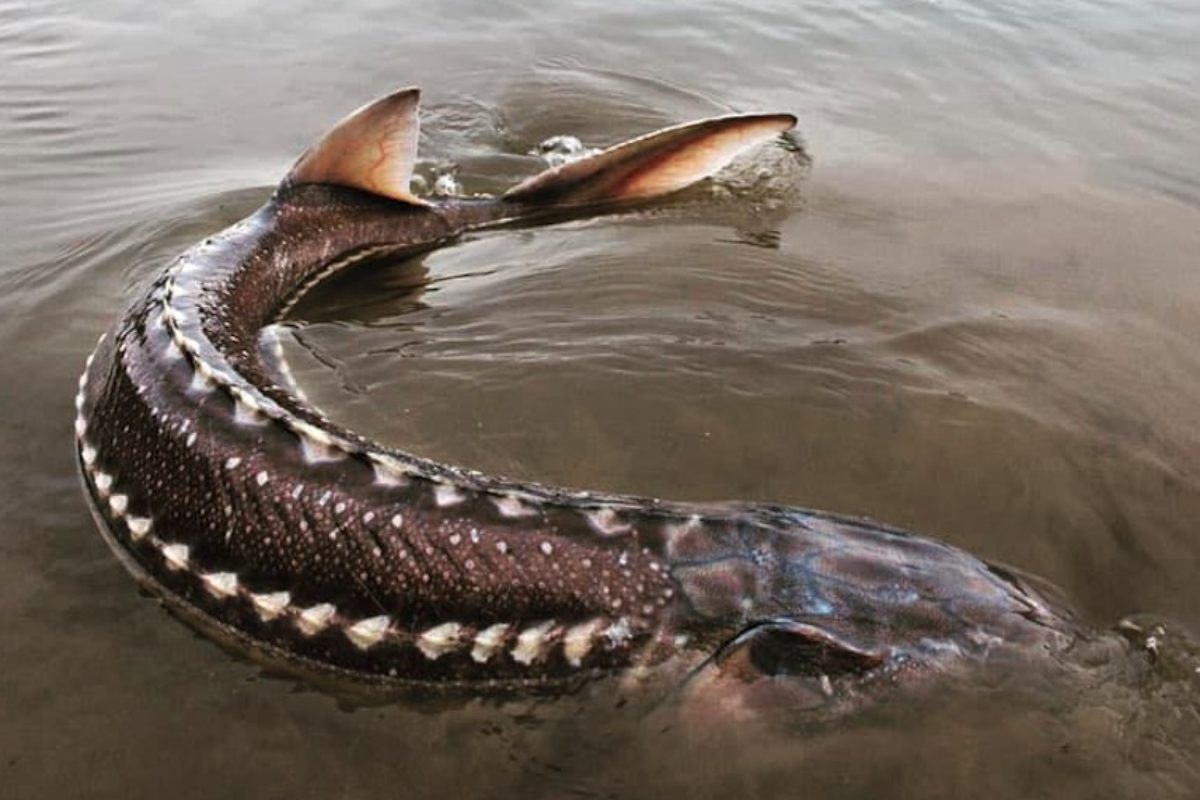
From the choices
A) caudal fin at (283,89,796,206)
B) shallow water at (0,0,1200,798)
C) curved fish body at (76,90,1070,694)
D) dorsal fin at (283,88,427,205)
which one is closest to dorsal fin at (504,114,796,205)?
caudal fin at (283,89,796,206)

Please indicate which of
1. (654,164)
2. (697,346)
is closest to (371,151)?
(654,164)

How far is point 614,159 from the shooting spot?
4.32 m

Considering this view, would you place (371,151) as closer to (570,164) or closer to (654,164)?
(570,164)

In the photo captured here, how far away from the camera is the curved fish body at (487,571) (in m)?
2.35

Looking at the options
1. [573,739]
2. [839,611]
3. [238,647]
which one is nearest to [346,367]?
[238,647]

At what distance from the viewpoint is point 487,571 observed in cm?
237

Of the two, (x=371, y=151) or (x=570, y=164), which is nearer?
(x=371, y=151)

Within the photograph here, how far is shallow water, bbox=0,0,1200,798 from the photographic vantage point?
2305 millimetres

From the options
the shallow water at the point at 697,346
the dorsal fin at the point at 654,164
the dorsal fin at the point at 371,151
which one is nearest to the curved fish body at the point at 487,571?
the shallow water at the point at 697,346

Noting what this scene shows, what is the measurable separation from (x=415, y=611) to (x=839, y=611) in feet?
2.99

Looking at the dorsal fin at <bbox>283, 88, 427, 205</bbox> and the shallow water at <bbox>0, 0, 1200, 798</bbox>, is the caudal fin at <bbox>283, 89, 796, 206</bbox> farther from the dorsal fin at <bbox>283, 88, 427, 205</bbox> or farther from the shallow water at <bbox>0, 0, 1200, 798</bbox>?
the shallow water at <bbox>0, 0, 1200, 798</bbox>

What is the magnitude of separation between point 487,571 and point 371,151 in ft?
7.46

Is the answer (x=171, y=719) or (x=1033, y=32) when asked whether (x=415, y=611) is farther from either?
(x=1033, y=32)

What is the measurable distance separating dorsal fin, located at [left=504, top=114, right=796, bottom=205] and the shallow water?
16cm
